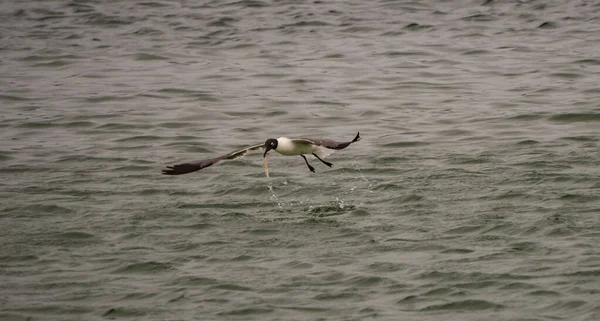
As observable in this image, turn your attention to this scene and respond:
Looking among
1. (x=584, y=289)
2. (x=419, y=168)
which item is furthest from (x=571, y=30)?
(x=584, y=289)

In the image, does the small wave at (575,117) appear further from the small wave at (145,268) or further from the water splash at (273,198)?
the small wave at (145,268)

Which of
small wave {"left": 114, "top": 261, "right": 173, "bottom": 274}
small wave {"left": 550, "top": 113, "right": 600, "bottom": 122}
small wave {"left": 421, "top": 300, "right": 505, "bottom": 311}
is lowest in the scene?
small wave {"left": 550, "top": 113, "right": 600, "bottom": 122}

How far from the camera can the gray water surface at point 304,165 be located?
9344mm

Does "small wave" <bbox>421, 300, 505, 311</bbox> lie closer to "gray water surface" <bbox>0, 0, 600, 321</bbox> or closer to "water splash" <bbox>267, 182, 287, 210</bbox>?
"gray water surface" <bbox>0, 0, 600, 321</bbox>

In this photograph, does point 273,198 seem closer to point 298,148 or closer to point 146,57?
point 298,148

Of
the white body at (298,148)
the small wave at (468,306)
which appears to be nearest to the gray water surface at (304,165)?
the small wave at (468,306)

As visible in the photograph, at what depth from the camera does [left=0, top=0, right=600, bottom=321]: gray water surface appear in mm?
9344

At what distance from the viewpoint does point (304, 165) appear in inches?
548

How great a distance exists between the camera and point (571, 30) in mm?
20688

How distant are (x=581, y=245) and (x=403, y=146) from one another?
4559mm

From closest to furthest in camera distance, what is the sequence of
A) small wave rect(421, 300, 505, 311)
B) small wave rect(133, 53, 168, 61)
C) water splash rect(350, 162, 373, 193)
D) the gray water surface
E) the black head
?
1. small wave rect(421, 300, 505, 311)
2. the gray water surface
3. the black head
4. water splash rect(350, 162, 373, 193)
5. small wave rect(133, 53, 168, 61)

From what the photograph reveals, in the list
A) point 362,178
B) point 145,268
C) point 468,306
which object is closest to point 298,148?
point 362,178

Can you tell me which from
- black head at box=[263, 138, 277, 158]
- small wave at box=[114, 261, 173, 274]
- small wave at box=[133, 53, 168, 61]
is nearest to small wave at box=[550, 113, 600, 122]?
black head at box=[263, 138, 277, 158]

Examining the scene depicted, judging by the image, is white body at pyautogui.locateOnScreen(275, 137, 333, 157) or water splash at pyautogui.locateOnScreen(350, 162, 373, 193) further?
water splash at pyautogui.locateOnScreen(350, 162, 373, 193)
